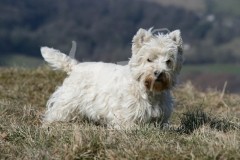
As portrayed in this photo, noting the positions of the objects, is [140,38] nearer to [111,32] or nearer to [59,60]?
[59,60]

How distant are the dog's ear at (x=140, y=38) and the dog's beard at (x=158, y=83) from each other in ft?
1.56

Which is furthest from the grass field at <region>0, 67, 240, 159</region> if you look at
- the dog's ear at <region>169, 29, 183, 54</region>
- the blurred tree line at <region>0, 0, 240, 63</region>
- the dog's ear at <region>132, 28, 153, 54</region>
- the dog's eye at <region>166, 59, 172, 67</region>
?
the blurred tree line at <region>0, 0, 240, 63</region>

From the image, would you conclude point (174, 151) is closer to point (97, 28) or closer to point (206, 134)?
point (206, 134)

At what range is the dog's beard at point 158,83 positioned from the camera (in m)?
8.69

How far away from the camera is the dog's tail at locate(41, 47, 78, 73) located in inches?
421

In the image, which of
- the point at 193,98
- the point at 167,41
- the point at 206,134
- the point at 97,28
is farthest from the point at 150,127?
the point at 97,28

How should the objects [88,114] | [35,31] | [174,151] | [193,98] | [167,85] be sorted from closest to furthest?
1. [174,151]
2. [167,85]
3. [88,114]
4. [193,98]
5. [35,31]

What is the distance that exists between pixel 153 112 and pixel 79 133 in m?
1.71

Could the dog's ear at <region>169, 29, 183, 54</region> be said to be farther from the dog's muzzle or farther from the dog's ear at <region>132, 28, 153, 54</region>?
the dog's muzzle

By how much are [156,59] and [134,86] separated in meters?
0.50

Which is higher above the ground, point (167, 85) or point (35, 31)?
point (167, 85)

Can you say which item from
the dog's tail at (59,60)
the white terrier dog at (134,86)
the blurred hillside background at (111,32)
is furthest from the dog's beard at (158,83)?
the blurred hillside background at (111,32)

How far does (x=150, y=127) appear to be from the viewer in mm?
8180

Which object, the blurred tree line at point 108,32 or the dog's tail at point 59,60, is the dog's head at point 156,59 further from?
the blurred tree line at point 108,32
